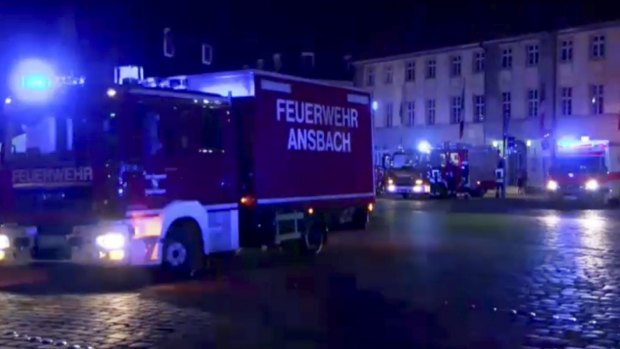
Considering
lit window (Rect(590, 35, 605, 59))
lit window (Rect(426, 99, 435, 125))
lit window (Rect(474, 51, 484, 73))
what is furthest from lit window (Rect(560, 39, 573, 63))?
lit window (Rect(426, 99, 435, 125))

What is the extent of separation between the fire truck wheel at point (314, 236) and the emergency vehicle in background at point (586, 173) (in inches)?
1000

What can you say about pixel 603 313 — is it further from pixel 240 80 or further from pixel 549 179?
pixel 549 179

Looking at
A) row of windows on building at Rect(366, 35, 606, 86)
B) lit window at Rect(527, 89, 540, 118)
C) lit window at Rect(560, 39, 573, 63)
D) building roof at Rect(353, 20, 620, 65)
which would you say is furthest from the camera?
lit window at Rect(527, 89, 540, 118)

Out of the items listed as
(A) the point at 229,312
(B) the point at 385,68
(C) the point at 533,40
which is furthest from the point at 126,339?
(B) the point at 385,68

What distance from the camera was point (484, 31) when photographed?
6644 cm

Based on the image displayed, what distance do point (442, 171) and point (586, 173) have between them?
865 cm

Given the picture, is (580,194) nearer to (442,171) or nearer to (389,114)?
(442,171)

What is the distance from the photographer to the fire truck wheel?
19672 millimetres

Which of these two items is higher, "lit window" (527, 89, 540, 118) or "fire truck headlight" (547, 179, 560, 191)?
"lit window" (527, 89, 540, 118)

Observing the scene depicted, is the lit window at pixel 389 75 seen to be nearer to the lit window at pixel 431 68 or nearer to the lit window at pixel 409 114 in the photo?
the lit window at pixel 409 114

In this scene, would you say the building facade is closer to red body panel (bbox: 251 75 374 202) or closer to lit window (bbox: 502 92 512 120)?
lit window (bbox: 502 92 512 120)

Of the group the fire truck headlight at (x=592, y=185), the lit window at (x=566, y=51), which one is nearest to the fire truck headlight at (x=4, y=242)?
the fire truck headlight at (x=592, y=185)

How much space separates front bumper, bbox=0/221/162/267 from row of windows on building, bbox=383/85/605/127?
43.7 metres

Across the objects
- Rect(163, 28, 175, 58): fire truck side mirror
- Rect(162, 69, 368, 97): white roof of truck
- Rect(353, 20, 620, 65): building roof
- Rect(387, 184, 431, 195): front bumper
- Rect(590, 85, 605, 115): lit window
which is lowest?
Rect(387, 184, 431, 195): front bumper
